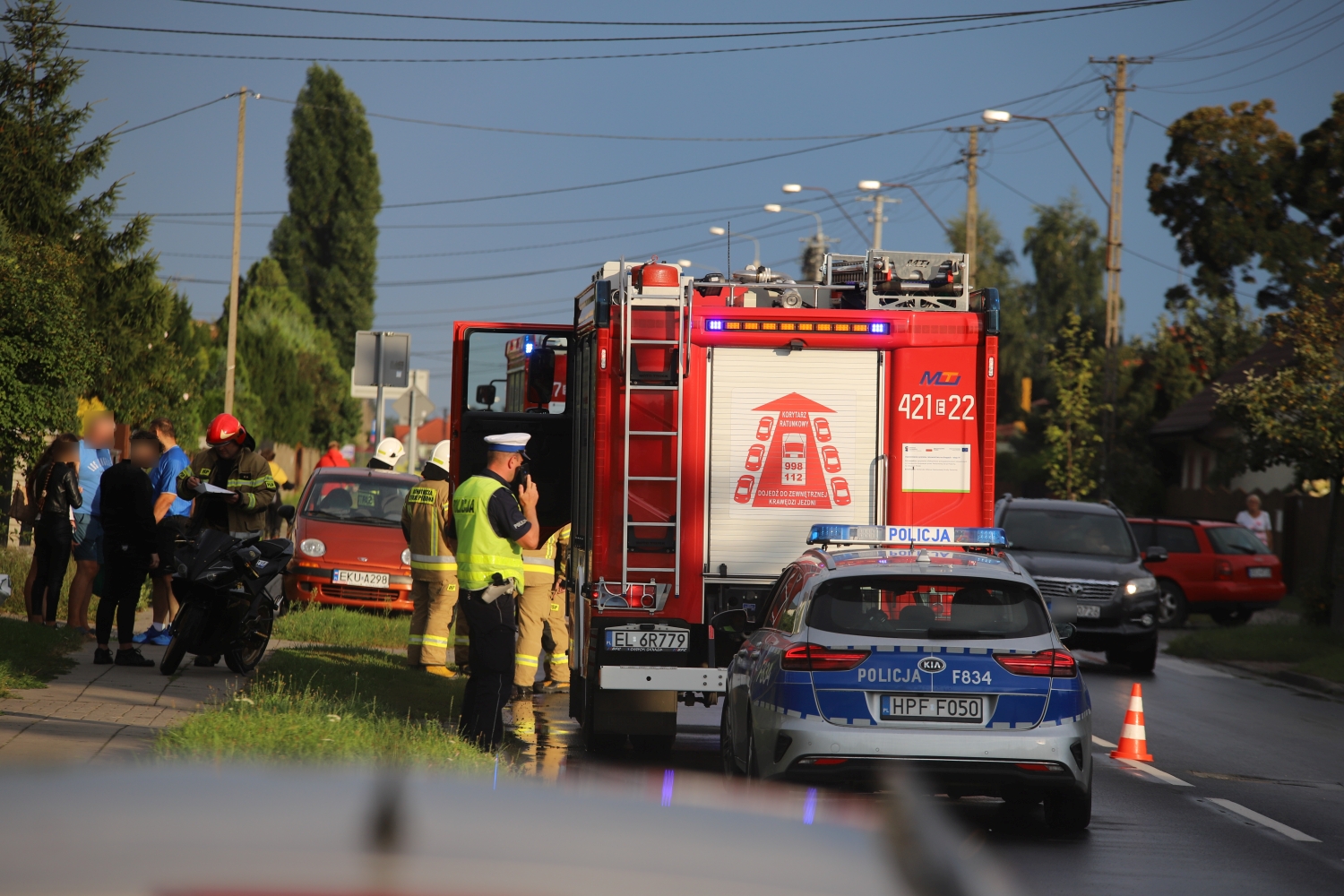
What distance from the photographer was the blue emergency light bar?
30.3ft

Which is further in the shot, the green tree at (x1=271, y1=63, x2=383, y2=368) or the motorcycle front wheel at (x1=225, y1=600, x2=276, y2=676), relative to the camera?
the green tree at (x1=271, y1=63, x2=383, y2=368)

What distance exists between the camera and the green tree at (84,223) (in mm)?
24953

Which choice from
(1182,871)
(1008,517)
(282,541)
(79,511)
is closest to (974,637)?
(1182,871)

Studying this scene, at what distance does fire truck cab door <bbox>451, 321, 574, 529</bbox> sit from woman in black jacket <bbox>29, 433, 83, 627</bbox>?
366 cm

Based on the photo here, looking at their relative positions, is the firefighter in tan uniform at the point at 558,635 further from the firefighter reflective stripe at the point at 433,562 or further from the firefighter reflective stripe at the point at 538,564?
the firefighter reflective stripe at the point at 433,562

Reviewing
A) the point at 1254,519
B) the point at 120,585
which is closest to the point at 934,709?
the point at 120,585

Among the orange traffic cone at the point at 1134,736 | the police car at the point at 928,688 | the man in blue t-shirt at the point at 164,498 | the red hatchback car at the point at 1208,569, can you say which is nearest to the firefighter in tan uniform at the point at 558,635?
the man in blue t-shirt at the point at 164,498

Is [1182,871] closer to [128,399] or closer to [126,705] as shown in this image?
[126,705]

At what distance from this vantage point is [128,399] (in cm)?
2852

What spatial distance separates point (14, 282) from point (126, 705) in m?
8.67

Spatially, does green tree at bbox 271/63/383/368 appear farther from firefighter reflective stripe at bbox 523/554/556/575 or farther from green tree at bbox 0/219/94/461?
firefighter reflective stripe at bbox 523/554/556/575

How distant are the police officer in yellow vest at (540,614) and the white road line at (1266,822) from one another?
4834mm

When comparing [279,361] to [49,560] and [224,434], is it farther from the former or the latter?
[224,434]

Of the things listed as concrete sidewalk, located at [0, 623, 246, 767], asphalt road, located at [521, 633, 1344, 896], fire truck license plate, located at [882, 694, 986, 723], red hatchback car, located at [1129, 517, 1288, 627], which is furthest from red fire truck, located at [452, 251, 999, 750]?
red hatchback car, located at [1129, 517, 1288, 627]
